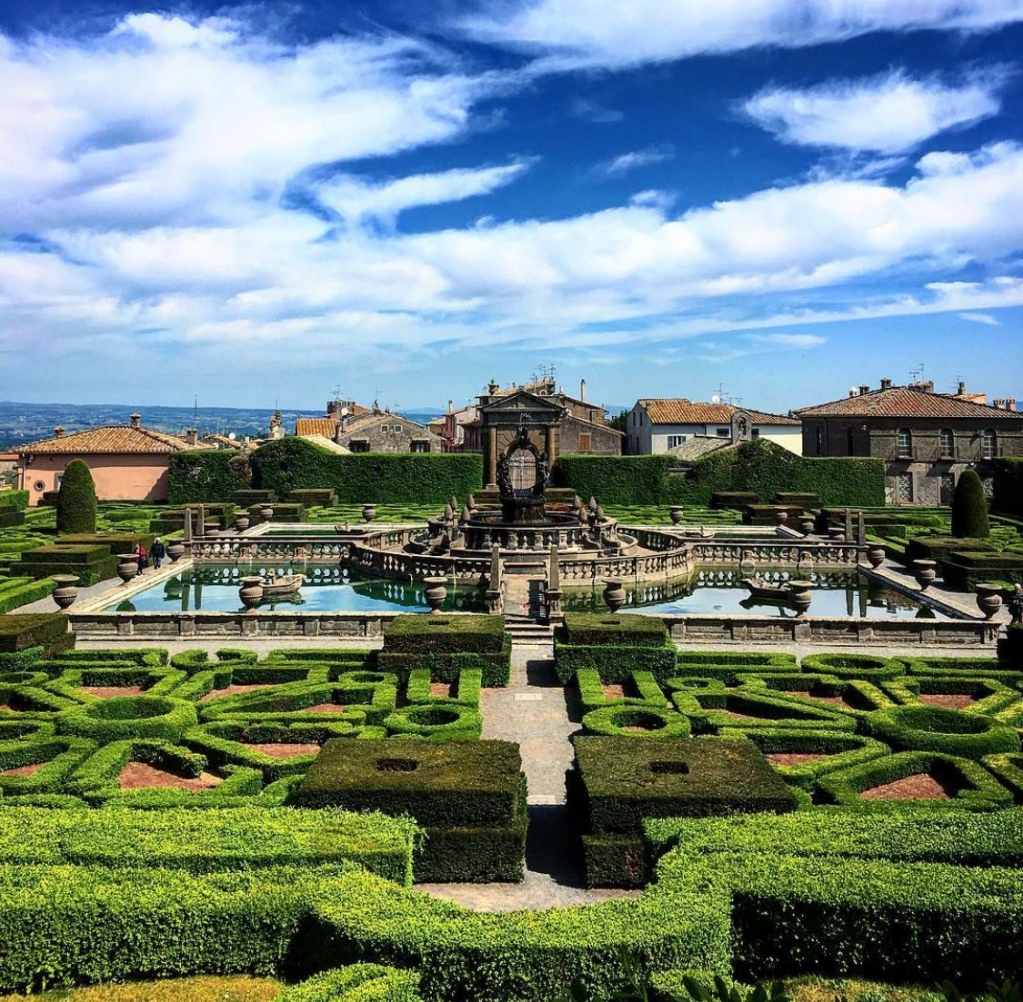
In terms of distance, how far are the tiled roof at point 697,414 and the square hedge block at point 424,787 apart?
2470 inches

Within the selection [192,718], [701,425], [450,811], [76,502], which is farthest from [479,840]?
[701,425]

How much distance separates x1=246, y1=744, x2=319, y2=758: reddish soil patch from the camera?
13438 millimetres

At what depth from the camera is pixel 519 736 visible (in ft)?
48.3

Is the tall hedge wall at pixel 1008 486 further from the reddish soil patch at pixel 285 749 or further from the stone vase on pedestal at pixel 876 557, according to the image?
the reddish soil patch at pixel 285 749

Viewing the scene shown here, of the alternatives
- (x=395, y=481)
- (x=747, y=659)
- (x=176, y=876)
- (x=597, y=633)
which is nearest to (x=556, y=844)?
(x=176, y=876)

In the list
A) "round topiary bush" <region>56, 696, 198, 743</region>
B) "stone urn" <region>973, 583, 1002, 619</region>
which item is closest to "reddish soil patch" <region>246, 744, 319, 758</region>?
"round topiary bush" <region>56, 696, 198, 743</region>

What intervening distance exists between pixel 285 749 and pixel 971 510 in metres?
32.0

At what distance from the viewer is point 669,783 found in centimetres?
1031

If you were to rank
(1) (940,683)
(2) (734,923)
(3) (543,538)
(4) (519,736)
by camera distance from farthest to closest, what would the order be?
(3) (543,538), (1) (940,683), (4) (519,736), (2) (734,923)

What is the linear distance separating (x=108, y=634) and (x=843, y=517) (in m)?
31.2

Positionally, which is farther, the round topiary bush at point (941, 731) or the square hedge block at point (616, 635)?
the square hedge block at point (616, 635)

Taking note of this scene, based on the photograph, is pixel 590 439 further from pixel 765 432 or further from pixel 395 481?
pixel 395 481


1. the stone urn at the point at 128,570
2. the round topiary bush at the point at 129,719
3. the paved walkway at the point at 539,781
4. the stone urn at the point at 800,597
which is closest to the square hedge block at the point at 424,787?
the paved walkway at the point at 539,781

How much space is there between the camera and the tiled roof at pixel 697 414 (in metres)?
71.9
